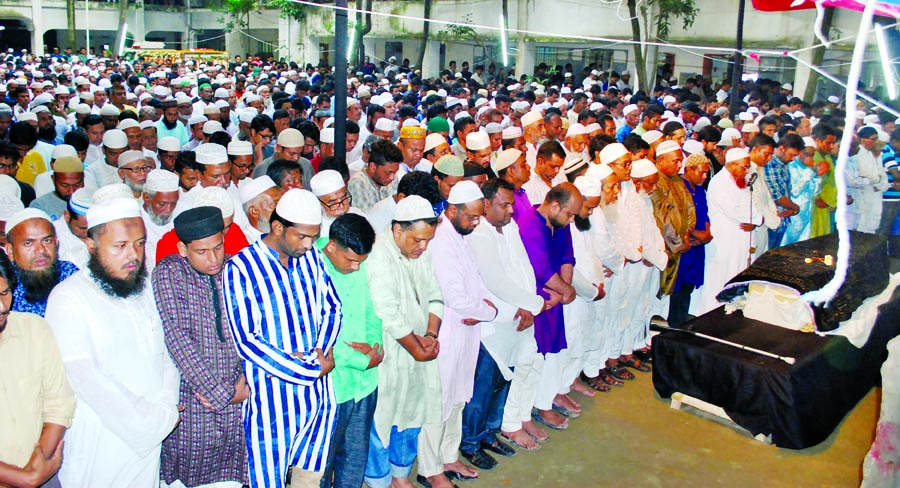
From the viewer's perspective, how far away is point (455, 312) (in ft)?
12.8

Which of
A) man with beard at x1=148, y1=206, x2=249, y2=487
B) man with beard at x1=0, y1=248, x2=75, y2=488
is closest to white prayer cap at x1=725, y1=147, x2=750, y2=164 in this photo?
man with beard at x1=148, y1=206, x2=249, y2=487

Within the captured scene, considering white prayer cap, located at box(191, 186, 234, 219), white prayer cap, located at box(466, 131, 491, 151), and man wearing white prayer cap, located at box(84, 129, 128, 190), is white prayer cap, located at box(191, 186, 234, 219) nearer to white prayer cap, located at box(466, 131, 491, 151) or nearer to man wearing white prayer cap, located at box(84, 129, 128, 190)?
A: man wearing white prayer cap, located at box(84, 129, 128, 190)

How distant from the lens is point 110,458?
277 centimetres

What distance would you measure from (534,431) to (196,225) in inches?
102

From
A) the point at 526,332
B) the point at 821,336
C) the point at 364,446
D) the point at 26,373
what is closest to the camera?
the point at 26,373

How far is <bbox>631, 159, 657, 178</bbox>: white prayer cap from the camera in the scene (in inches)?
214

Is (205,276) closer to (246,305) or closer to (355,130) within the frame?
(246,305)

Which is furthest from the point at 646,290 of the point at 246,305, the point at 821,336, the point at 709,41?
the point at 709,41

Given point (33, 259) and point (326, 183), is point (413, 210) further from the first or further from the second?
point (33, 259)

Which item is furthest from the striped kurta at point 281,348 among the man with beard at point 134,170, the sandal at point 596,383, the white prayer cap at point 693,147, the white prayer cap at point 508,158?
the white prayer cap at point 693,147

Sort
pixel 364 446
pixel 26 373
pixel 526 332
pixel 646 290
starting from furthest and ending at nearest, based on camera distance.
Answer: pixel 646 290 < pixel 526 332 < pixel 364 446 < pixel 26 373

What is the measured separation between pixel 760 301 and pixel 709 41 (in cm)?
1537

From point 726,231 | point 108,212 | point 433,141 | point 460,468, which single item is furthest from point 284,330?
point 726,231

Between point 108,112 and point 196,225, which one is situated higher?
point 108,112
